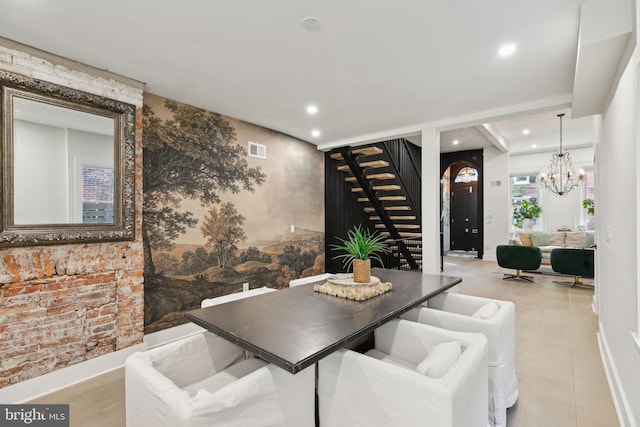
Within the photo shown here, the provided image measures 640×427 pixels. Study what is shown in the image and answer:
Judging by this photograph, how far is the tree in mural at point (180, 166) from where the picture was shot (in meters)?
3.13

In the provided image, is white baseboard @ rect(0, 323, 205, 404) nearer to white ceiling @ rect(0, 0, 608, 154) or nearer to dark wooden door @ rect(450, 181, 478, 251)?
white ceiling @ rect(0, 0, 608, 154)

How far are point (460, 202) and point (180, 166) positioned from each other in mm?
8893

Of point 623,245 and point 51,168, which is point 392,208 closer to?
point 623,245

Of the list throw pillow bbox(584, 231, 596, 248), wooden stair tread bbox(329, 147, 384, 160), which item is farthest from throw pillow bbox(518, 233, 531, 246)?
wooden stair tread bbox(329, 147, 384, 160)

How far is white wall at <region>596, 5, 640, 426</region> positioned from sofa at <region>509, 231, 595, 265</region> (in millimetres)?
4823

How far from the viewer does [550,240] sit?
7.14 metres

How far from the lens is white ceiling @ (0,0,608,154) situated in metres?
1.88

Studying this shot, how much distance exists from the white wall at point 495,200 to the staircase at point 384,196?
2.95 meters

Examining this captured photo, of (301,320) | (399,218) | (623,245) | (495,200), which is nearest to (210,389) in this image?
(301,320)

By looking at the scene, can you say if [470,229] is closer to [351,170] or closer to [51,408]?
[351,170]

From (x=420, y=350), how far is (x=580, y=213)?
28.8ft

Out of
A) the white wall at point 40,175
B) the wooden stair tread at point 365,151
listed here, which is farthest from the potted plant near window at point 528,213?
the white wall at point 40,175

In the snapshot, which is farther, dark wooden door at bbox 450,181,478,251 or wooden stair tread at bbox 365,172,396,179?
dark wooden door at bbox 450,181,478,251

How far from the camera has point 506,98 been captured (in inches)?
129
